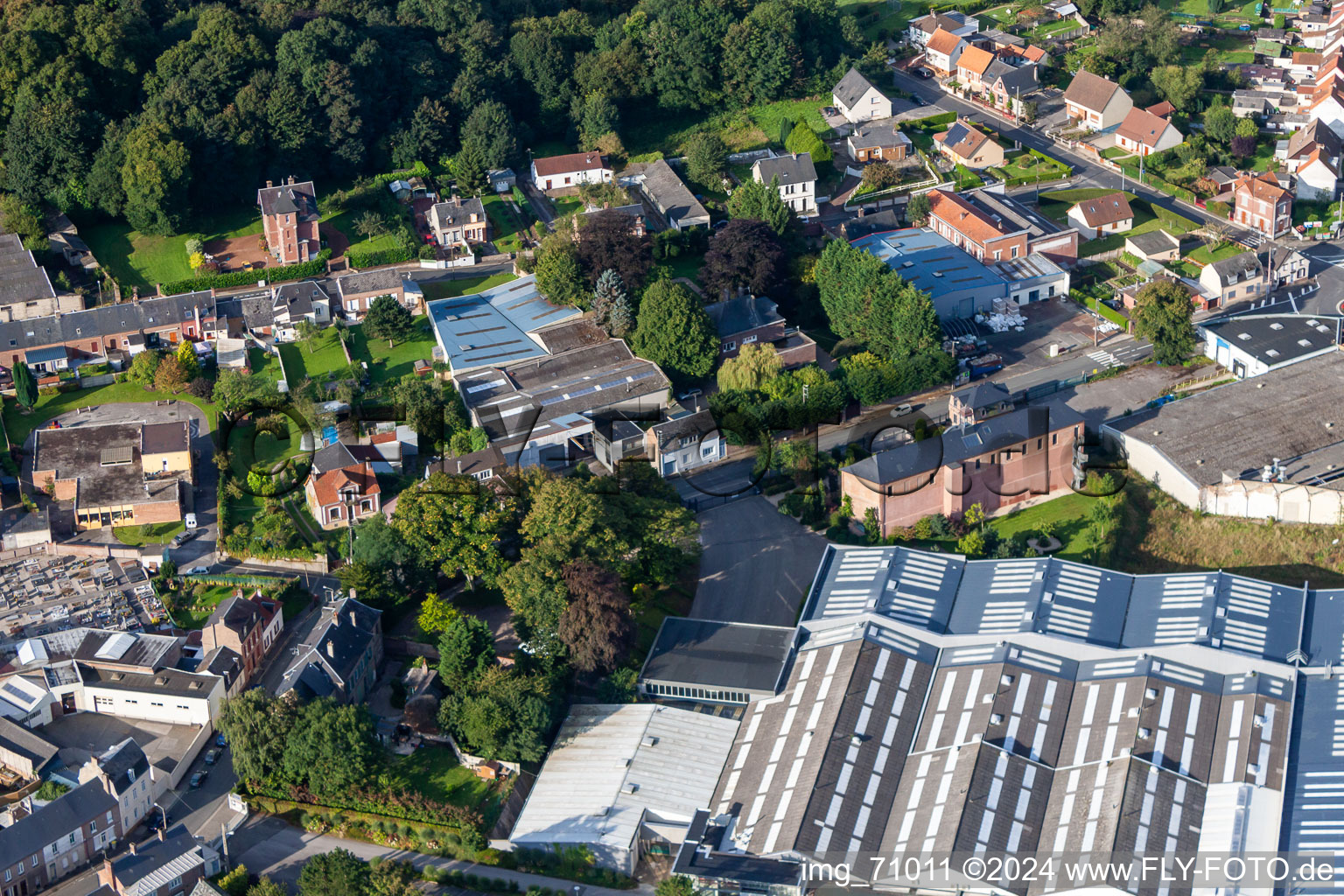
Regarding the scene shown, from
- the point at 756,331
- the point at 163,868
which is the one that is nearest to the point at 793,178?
the point at 756,331

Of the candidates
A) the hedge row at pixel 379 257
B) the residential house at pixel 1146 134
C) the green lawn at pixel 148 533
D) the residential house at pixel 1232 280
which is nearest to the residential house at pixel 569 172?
the hedge row at pixel 379 257

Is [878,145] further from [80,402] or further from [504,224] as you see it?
[80,402]

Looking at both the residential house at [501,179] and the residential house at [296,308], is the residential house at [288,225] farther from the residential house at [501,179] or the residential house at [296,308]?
the residential house at [501,179]

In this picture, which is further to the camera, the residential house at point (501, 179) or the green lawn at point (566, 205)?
the residential house at point (501, 179)

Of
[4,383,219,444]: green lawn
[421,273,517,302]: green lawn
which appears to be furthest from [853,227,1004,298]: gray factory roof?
[4,383,219,444]: green lawn

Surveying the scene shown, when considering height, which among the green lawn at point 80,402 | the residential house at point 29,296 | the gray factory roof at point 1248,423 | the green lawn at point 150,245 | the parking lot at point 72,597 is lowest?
the gray factory roof at point 1248,423

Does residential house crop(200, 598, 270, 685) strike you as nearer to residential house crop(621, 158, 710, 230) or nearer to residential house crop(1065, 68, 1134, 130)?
residential house crop(621, 158, 710, 230)
